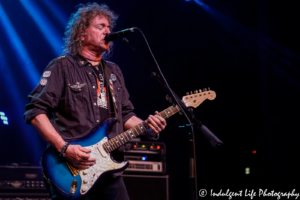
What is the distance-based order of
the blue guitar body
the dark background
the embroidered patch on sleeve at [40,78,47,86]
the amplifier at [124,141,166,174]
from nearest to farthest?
the blue guitar body < the embroidered patch on sleeve at [40,78,47,86] < the amplifier at [124,141,166,174] < the dark background

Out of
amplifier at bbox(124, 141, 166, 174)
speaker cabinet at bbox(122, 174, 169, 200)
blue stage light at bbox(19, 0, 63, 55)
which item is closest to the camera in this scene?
speaker cabinet at bbox(122, 174, 169, 200)

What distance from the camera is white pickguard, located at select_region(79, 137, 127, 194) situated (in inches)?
86.2

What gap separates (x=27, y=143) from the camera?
5.02 m

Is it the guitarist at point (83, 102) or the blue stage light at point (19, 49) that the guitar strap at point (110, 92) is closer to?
the guitarist at point (83, 102)

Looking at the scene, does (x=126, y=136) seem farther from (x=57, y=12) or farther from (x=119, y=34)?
(x=57, y=12)

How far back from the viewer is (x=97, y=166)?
2.27m

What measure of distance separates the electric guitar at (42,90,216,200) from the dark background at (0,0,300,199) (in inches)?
138

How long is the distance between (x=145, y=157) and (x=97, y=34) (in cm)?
189

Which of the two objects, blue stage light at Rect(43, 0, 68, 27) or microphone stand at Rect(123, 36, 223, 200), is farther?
blue stage light at Rect(43, 0, 68, 27)

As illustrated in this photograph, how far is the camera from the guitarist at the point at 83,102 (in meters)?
2.24

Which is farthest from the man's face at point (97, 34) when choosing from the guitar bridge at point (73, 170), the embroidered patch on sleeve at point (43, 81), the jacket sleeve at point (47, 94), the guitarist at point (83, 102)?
the guitar bridge at point (73, 170)

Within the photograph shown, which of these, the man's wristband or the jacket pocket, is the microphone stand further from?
the man's wristband

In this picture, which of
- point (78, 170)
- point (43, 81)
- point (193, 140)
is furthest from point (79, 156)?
point (193, 140)

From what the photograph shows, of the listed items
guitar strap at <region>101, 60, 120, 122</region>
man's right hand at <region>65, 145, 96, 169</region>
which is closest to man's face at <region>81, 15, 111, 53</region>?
guitar strap at <region>101, 60, 120, 122</region>
